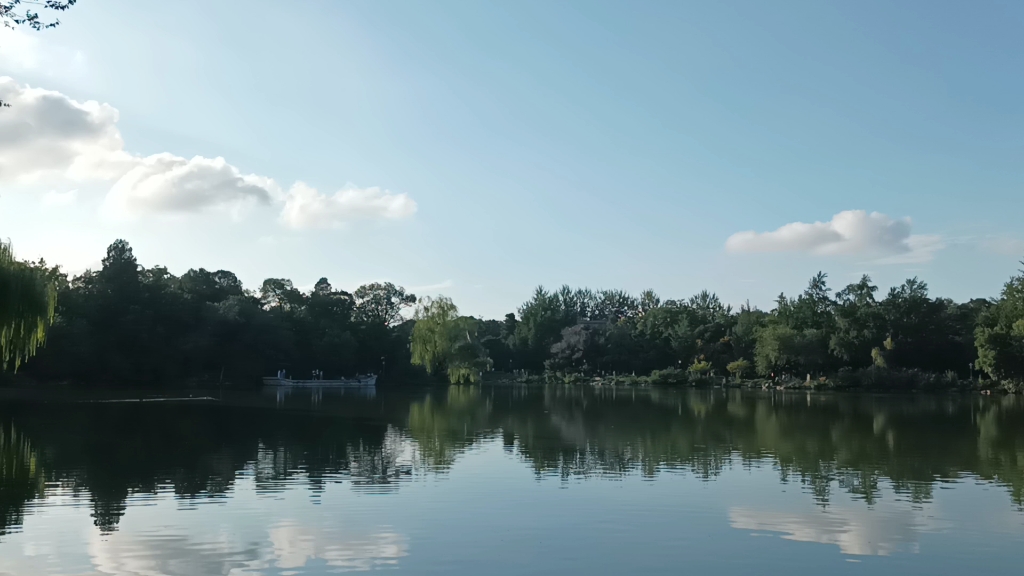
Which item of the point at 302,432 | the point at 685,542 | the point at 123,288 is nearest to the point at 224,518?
the point at 685,542

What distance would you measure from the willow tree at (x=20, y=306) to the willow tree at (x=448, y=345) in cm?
4076

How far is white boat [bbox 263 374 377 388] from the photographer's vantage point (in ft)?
195

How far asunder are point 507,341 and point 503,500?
6988 centimetres

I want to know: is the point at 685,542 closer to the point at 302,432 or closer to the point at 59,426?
the point at 302,432

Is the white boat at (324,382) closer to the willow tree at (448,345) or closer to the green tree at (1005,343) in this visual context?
the willow tree at (448,345)

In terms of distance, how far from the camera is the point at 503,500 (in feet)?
37.8

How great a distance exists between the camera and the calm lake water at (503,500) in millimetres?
8266

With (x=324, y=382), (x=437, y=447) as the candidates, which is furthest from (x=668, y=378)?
(x=437, y=447)

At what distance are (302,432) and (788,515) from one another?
44.6 ft

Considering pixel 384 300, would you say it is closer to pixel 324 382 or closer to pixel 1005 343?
pixel 324 382

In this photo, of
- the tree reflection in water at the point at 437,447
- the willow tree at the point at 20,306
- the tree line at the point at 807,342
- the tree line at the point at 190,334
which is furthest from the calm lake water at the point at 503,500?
the tree line at the point at 807,342

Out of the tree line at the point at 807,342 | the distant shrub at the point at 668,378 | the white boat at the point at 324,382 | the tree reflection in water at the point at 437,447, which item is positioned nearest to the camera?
the tree reflection in water at the point at 437,447

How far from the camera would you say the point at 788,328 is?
197 ft

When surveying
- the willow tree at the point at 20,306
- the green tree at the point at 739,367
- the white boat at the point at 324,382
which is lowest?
the white boat at the point at 324,382
